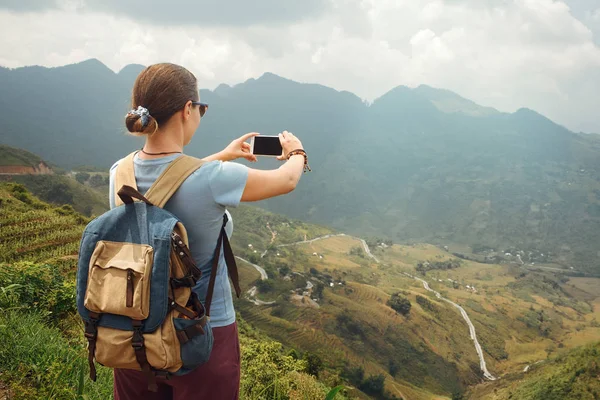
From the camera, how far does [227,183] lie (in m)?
1.54

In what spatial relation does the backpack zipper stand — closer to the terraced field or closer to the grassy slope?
the terraced field

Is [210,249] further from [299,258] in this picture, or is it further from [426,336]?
[299,258]

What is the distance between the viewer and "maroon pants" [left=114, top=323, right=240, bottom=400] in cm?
162

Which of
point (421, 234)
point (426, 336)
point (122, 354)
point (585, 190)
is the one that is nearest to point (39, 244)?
point (122, 354)

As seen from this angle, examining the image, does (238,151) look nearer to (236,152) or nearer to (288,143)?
(236,152)

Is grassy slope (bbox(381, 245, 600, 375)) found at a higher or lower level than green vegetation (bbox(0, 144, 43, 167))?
lower

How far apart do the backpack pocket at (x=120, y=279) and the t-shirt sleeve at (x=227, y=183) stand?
0.33 m

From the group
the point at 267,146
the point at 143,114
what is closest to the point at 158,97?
the point at 143,114

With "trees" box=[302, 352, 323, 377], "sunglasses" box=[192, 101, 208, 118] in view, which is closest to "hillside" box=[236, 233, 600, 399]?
"trees" box=[302, 352, 323, 377]

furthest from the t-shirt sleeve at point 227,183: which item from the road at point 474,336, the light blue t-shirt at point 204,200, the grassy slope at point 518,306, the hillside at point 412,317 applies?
the grassy slope at point 518,306

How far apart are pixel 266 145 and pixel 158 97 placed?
81 cm

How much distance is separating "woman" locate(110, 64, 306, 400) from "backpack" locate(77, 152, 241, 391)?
9 centimetres

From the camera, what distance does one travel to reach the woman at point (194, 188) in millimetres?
1539

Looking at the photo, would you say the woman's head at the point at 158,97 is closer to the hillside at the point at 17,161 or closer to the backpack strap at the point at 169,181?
the backpack strap at the point at 169,181
